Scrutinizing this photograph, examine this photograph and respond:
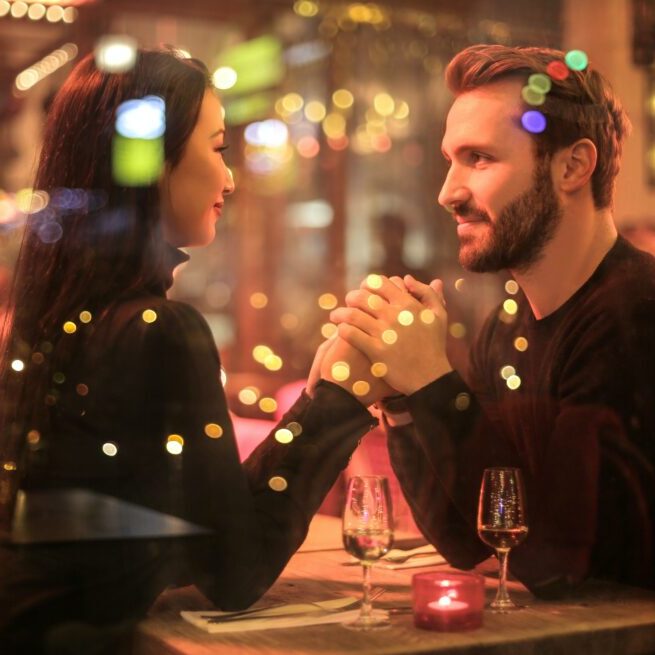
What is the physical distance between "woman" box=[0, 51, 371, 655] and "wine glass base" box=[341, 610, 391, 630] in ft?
0.42

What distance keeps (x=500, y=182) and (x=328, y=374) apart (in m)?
0.34

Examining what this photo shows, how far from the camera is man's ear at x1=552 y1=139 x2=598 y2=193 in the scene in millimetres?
1410

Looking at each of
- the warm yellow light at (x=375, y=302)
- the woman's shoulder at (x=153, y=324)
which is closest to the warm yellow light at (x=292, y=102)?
the warm yellow light at (x=375, y=302)

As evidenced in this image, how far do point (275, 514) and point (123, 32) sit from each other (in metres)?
0.66

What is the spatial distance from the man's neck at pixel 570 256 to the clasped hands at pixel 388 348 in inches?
5.9

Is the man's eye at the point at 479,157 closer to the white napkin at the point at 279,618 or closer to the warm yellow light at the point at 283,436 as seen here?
the warm yellow light at the point at 283,436

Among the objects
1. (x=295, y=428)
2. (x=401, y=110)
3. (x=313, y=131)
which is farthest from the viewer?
(x=313, y=131)

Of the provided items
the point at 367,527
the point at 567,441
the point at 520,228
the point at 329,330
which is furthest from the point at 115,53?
the point at 567,441

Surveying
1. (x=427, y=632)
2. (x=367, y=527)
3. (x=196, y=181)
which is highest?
(x=196, y=181)

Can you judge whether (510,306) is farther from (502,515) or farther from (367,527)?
(367,527)

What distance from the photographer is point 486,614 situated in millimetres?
1272

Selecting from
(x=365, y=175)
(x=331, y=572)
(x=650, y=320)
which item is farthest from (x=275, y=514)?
(x=365, y=175)

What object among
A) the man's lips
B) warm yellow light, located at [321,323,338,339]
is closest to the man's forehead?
the man's lips

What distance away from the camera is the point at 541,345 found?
1467 mm
